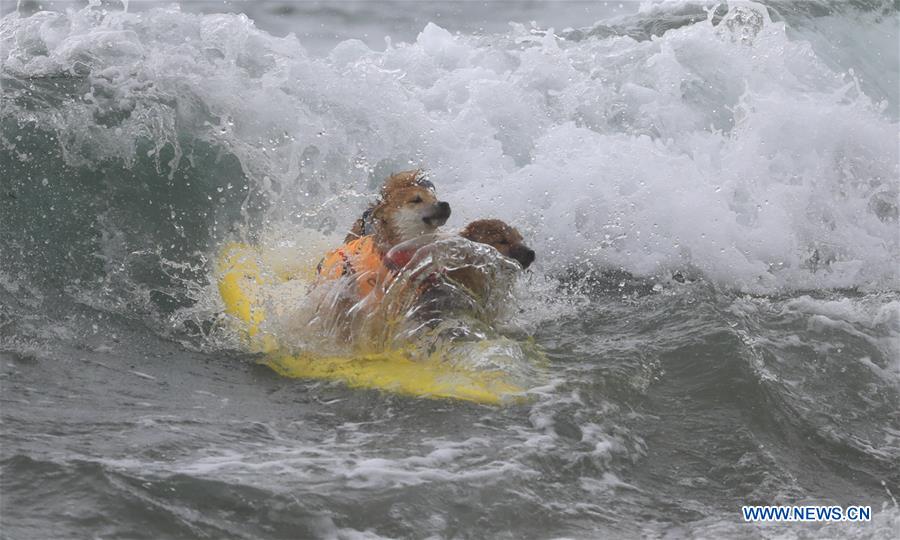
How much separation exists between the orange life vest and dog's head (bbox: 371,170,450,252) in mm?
84

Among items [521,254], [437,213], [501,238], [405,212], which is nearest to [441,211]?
[437,213]

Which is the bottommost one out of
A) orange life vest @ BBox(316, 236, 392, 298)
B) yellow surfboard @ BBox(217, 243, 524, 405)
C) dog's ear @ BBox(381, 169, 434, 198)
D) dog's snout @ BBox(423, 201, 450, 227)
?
yellow surfboard @ BBox(217, 243, 524, 405)

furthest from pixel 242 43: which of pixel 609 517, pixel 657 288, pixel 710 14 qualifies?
pixel 609 517

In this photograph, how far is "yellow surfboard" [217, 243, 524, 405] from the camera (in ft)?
16.9

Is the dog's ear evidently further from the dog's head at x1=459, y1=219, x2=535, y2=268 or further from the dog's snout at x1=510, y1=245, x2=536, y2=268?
the dog's snout at x1=510, y1=245, x2=536, y2=268

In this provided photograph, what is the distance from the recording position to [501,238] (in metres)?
5.91

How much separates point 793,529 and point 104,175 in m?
5.38

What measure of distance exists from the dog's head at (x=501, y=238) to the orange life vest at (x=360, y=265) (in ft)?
1.66

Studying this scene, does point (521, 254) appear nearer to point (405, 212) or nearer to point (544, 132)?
point (405, 212)

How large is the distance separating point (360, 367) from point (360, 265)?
616 millimetres

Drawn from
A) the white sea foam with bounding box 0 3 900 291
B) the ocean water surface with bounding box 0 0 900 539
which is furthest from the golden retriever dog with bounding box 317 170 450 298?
the white sea foam with bounding box 0 3 900 291

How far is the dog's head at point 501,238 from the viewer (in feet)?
19.3

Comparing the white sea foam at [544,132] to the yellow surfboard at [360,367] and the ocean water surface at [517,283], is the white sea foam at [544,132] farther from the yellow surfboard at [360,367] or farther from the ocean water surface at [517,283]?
the yellow surfboard at [360,367]

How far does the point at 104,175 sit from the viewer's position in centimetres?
762
